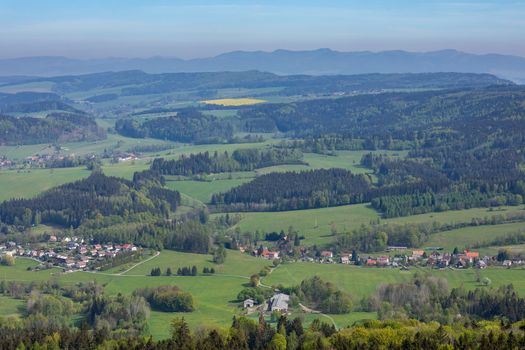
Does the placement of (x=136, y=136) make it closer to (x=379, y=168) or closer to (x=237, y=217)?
(x=379, y=168)

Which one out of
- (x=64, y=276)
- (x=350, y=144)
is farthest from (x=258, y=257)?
(x=350, y=144)

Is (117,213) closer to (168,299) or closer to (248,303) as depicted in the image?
(168,299)

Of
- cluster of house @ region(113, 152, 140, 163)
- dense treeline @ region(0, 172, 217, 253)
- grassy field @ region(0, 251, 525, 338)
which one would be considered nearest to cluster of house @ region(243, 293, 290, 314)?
grassy field @ region(0, 251, 525, 338)

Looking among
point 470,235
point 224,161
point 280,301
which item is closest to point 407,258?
point 470,235

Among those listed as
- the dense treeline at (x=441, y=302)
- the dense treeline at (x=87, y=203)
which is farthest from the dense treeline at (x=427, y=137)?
the dense treeline at (x=441, y=302)

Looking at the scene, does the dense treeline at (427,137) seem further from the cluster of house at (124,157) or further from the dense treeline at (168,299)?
the dense treeline at (168,299)

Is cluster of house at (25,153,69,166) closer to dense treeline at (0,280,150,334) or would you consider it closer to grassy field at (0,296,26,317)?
dense treeline at (0,280,150,334)

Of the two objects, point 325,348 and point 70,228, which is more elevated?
point 325,348
